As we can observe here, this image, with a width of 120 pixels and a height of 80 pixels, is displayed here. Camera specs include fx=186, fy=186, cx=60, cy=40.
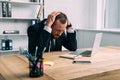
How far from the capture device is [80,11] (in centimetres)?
461

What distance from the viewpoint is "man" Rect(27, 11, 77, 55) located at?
5.94ft

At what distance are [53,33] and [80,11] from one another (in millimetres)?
2540

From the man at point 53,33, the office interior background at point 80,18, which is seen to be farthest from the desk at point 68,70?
the office interior background at point 80,18

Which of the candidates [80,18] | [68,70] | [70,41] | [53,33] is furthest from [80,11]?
[68,70]

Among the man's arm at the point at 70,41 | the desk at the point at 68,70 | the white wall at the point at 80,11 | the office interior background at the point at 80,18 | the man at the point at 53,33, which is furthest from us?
the white wall at the point at 80,11

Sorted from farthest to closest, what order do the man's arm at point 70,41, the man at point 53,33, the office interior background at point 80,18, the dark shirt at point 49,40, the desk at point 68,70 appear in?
the office interior background at point 80,18
the man's arm at point 70,41
the dark shirt at point 49,40
the man at point 53,33
the desk at point 68,70

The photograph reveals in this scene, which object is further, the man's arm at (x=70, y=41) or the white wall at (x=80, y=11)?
the white wall at (x=80, y=11)

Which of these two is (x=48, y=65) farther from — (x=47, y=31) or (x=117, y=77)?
(x=117, y=77)

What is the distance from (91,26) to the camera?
4.70 m

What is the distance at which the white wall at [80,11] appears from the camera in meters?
4.41

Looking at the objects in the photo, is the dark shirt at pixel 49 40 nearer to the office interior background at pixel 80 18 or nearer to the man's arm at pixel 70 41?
the man's arm at pixel 70 41

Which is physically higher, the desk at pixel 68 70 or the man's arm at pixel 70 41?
the man's arm at pixel 70 41

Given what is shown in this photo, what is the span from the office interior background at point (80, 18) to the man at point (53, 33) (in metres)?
1.37

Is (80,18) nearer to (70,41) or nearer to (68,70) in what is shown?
(70,41)
